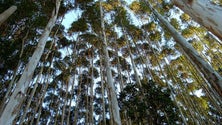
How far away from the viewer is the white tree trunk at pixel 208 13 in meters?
1.26

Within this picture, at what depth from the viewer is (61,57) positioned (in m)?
14.6

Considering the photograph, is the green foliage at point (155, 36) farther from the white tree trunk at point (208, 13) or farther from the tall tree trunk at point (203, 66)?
the white tree trunk at point (208, 13)

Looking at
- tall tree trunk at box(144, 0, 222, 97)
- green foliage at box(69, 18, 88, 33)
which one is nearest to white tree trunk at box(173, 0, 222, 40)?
tall tree trunk at box(144, 0, 222, 97)

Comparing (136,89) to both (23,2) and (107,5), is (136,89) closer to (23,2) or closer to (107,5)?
(23,2)

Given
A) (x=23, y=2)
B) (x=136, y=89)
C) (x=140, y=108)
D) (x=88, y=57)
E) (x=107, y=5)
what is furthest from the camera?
(x=88, y=57)

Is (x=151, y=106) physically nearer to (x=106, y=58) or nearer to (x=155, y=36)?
(x=106, y=58)

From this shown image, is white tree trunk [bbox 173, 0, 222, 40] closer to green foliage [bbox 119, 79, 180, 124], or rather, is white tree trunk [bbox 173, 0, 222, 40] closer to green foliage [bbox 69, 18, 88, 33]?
green foliage [bbox 119, 79, 180, 124]

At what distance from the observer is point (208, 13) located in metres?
1.32

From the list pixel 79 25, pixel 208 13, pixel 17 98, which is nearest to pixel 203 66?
pixel 208 13

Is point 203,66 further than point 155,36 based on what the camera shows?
No

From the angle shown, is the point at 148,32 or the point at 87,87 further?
the point at 87,87

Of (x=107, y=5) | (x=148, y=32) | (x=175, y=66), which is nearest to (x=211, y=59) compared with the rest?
(x=175, y=66)

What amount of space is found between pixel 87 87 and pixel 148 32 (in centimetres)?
674

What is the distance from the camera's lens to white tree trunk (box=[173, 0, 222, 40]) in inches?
49.5
